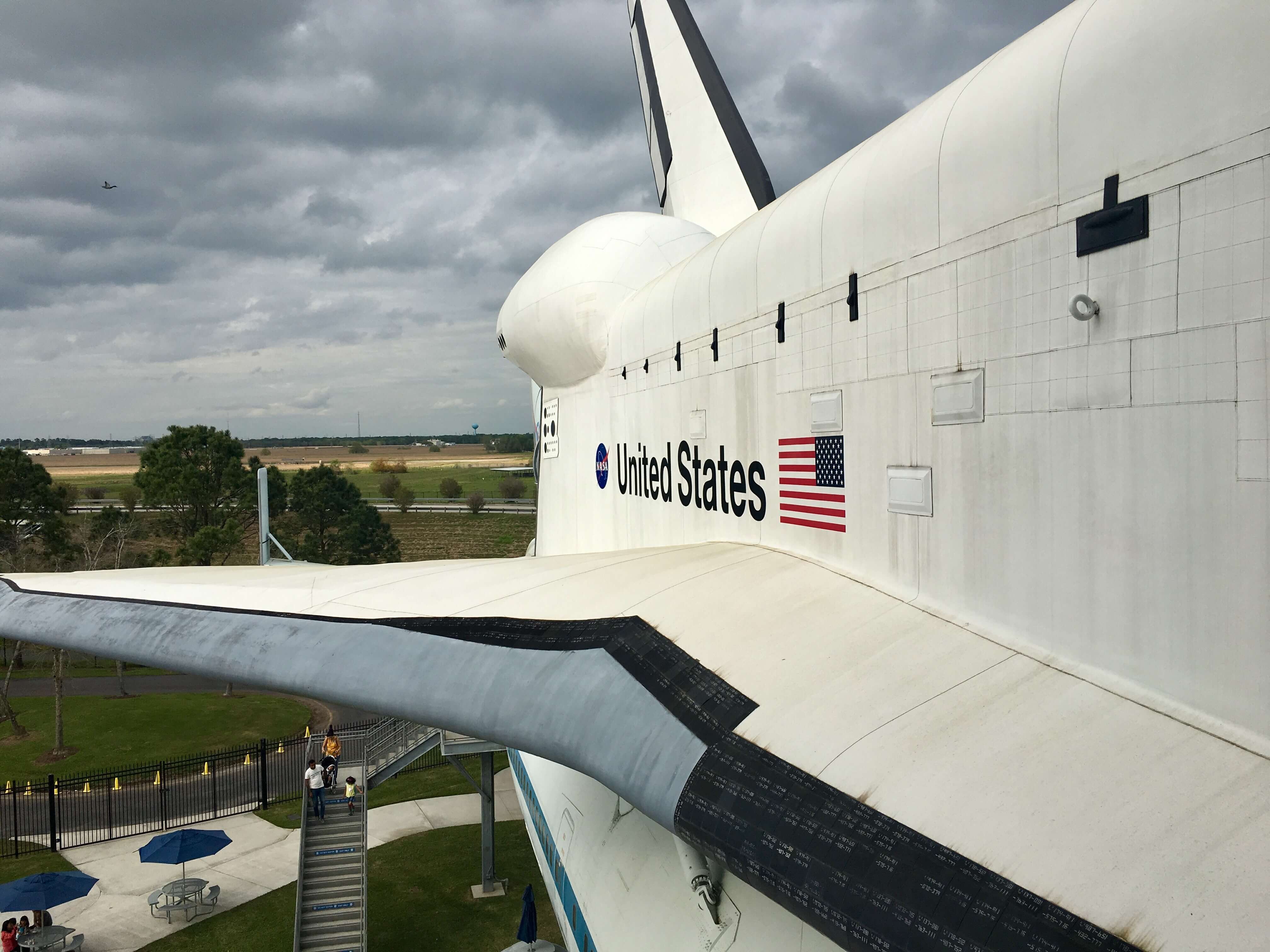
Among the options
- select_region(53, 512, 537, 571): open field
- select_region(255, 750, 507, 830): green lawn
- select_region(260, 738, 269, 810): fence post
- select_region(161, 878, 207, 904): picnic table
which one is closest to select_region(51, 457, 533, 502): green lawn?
select_region(53, 512, 537, 571): open field

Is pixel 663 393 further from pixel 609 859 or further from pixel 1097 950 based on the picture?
pixel 1097 950

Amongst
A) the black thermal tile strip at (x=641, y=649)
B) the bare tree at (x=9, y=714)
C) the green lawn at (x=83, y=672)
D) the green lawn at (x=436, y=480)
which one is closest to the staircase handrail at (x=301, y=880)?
the black thermal tile strip at (x=641, y=649)

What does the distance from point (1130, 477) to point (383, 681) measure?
304cm

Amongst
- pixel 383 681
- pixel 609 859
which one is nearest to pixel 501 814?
pixel 609 859

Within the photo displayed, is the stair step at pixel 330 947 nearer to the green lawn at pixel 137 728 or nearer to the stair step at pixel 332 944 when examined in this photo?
the stair step at pixel 332 944

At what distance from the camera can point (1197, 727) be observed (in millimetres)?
2002

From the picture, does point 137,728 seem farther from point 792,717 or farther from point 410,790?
point 792,717

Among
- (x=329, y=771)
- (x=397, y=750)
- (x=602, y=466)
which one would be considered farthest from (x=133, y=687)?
(x=602, y=466)

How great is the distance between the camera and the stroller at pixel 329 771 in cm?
1023

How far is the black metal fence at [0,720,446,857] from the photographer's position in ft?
39.3

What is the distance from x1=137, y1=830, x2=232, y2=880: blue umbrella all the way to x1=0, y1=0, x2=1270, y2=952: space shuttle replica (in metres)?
6.14

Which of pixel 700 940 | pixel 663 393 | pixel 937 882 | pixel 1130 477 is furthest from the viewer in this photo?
pixel 663 393

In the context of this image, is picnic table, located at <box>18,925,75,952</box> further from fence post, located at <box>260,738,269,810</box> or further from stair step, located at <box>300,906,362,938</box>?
fence post, located at <box>260,738,269,810</box>

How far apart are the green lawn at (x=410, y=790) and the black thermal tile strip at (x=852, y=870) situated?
11.8 metres
